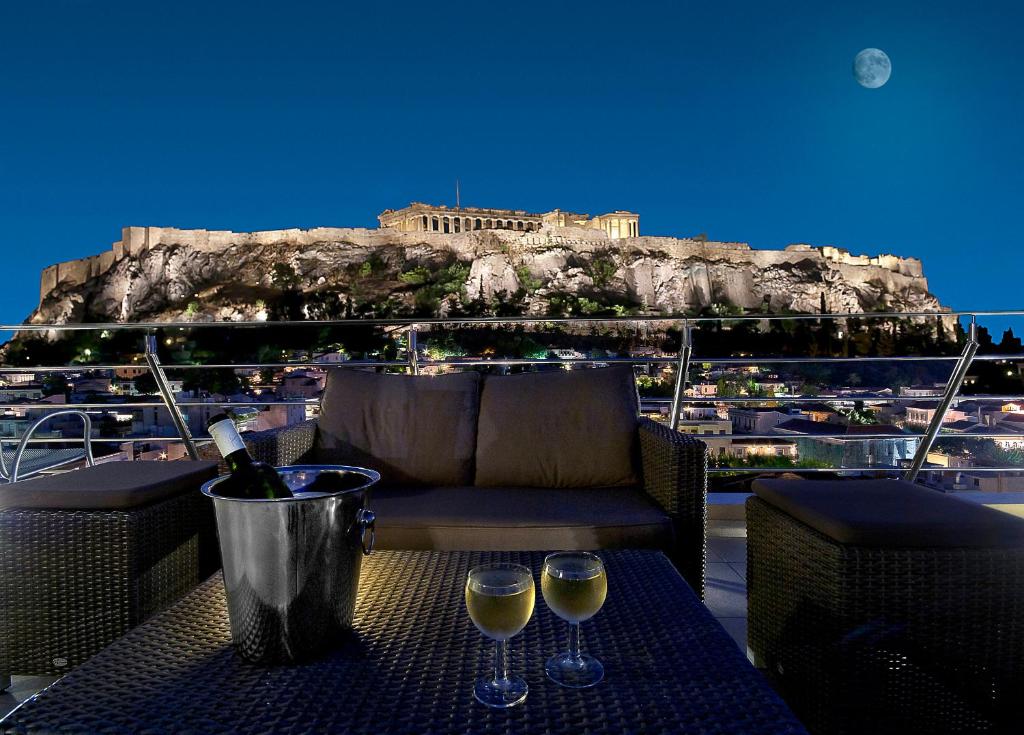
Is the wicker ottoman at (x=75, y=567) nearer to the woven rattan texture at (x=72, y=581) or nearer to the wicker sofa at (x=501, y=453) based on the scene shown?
the woven rattan texture at (x=72, y=581)

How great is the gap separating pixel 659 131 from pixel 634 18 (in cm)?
1111

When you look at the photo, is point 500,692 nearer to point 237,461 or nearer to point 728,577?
point 237,461

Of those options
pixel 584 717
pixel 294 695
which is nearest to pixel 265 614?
pixel 294 695

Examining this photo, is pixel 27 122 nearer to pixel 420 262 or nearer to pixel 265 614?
pixel 420 262

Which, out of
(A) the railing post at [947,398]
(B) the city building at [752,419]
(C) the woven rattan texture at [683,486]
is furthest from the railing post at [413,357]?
(A) the railing post at [947,398]

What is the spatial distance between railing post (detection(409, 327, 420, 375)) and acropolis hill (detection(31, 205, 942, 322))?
86.9 feet

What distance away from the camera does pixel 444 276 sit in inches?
1232

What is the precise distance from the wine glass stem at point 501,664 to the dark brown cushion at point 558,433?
1137mm

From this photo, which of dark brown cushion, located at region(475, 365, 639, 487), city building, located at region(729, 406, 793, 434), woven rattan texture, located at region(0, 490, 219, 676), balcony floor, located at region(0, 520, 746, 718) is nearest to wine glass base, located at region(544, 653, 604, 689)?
balcony floor, located at region(0, 520, 746, 718)

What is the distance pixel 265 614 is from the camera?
75cm

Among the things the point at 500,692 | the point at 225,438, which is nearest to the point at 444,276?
the point at 225,438

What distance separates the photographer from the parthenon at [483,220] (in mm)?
37188

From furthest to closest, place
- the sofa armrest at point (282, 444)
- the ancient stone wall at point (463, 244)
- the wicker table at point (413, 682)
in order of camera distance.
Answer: the ancient stone wall at point (463, 244), the sofa armrest at point (282, 444), the wicker table at point (413, 682)

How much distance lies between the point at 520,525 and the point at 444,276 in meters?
30.3
